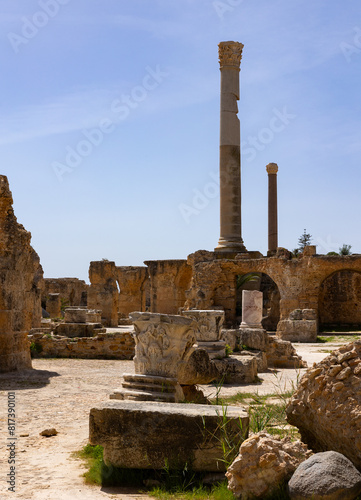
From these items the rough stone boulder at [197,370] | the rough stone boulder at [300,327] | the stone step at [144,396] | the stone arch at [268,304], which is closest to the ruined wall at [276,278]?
the stone arch at [268,304]

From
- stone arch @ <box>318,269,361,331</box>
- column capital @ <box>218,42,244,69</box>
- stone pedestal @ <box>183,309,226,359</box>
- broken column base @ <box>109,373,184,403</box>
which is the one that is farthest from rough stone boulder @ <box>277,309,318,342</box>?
broken column base @ <box>109,373,184,403</box>

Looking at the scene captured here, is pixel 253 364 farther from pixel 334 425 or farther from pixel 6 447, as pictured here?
pixel 334 425

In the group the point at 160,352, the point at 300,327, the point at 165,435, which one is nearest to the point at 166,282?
the point at 300,327

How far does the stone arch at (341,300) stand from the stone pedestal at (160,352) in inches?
837

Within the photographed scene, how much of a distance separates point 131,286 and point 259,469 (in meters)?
26.8

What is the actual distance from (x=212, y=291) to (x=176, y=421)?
19.1 m

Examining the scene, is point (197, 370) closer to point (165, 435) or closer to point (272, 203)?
point (165, 435)

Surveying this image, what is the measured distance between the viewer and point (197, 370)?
6332 millimetres

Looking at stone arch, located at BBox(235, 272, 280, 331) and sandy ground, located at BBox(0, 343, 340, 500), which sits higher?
stone arch, located at BBox(235, 272, 280, 331)

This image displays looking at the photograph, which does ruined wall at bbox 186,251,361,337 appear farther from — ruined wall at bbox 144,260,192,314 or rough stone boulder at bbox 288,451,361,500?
rough stone boulder at bbox 288,451,361,500

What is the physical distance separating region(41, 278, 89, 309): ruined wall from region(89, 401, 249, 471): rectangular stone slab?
29.0 metres

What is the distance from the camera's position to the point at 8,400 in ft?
23.2

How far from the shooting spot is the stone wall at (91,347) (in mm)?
13203

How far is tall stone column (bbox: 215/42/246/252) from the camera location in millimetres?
24719
